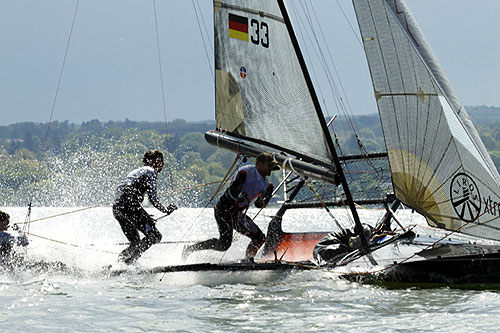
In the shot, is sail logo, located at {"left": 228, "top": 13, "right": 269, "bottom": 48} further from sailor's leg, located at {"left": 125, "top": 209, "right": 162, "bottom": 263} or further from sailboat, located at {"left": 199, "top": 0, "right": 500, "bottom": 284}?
sailor's leg, located at {"left": 125, "top": 209, "right": 162, "bottom": 263}

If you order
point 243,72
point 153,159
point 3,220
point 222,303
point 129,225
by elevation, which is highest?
point 243,72

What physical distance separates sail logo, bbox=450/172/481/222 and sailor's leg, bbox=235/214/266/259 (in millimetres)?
2132

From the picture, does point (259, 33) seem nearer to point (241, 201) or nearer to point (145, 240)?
point (241, 201)

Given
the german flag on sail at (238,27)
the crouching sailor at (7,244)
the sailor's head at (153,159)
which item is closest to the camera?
the crouching sailor at (7,244)

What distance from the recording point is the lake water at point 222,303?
5285 mm

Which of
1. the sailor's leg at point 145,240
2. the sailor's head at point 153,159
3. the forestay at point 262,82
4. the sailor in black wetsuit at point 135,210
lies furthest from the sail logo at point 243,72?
the sailor's leg at point 145,240

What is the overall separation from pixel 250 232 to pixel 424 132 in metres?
2.20

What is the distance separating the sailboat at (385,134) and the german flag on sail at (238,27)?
0.5 inches

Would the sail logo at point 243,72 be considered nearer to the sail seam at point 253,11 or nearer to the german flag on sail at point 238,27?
the german flag on sail at point 238,27


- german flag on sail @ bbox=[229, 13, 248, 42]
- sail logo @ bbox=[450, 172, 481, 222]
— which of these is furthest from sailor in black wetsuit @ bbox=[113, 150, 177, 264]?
sail logo @ bbox=[450, 172, 481, 222]

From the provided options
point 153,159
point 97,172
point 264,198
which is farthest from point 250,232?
point 97,172

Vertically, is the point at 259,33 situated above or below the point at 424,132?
above

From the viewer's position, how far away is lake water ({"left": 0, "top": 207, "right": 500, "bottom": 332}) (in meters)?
5.29

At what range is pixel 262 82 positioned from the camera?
7895 millimetres
